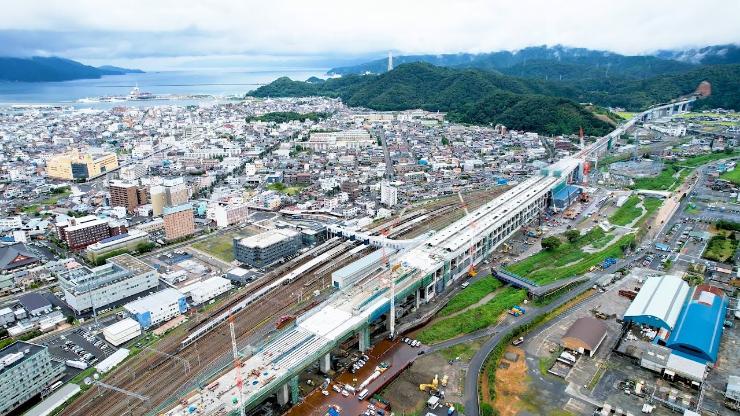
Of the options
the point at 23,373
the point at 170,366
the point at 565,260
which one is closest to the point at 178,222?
the point at 170,366

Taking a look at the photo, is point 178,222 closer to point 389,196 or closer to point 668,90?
point 389,196

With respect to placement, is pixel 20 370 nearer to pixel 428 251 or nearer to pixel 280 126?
pixel 428 251

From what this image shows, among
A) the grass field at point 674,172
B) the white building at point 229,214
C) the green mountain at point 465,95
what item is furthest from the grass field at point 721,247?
the green mountain at point 465,95

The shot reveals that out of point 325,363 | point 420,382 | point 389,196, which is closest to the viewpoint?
point 420,382

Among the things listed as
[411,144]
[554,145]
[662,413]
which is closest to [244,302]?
[662,413]

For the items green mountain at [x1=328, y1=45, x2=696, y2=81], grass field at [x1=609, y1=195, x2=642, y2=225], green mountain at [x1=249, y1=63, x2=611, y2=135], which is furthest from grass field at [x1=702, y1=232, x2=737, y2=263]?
green mountain at [x1=328, y1=45, x2=696, y2=81]

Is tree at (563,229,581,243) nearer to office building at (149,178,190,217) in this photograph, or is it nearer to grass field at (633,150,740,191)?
grass field at (633,150,740,191)
